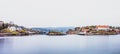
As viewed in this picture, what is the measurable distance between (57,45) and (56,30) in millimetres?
418

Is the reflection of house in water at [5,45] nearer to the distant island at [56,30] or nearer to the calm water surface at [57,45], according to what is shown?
the calm water surface at [57,45]

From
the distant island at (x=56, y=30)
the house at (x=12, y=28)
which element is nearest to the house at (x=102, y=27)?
the distant island at (x=56, y=30)

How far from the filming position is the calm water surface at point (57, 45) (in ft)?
14.3

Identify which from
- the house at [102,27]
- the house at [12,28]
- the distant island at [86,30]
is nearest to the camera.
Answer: the house at [12,28]

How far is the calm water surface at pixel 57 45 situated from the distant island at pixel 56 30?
0.24ft

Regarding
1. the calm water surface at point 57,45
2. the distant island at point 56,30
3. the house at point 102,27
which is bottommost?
the calm water surface at point 57,45

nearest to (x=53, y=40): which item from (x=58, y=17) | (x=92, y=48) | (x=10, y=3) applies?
(x=58, y=17)

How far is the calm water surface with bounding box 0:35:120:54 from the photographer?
436 cm

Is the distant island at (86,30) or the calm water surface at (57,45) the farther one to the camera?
the distant island at (86,30)

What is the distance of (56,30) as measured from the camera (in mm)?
4453

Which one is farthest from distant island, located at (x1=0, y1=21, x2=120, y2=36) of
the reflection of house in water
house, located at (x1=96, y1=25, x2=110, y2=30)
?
the reflection of house in water

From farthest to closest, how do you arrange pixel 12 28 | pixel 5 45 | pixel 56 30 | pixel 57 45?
pixel 57 45 → pixel 5 45 → pixel 56 30 → pixel 12 28

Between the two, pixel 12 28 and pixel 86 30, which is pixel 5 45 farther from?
pixel 86 30

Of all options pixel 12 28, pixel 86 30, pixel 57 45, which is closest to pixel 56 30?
pixel 57 45
